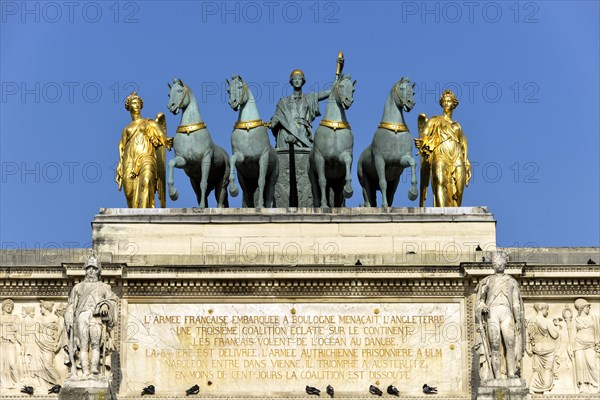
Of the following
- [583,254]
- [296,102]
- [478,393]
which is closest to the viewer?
[478,393]

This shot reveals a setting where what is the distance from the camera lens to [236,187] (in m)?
59.0

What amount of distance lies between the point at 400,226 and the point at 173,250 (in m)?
5.51

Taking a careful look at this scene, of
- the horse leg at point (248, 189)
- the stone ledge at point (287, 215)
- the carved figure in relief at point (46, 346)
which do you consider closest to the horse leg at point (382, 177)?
the stone ledge at point (287, 215)

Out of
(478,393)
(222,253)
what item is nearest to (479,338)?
(478,393)

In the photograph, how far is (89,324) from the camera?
54.4 metres

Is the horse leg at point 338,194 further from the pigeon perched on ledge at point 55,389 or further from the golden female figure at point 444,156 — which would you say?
the pigeon perched on ledge at point 55,389

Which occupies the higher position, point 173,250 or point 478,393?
point 173,250

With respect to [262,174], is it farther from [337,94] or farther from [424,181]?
[424,181]

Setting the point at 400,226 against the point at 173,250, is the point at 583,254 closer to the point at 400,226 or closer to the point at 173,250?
the point at 400,226

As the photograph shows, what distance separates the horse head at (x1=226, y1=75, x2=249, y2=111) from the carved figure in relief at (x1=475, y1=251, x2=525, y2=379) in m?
9.13

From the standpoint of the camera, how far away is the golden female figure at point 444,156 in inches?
2373

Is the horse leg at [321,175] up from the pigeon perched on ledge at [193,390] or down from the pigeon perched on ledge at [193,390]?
up

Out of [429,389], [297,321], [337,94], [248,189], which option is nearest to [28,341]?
[297,321]

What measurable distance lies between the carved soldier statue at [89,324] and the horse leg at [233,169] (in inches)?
213
